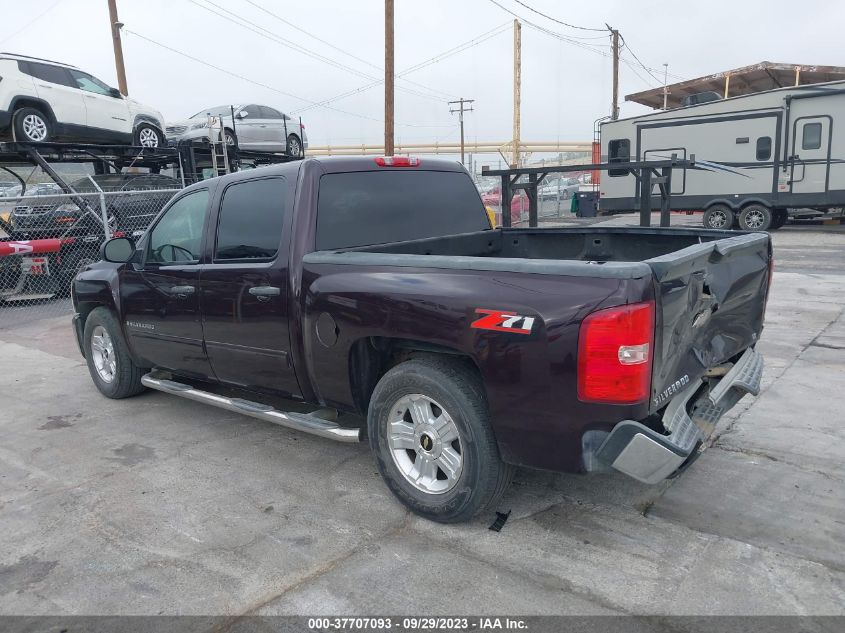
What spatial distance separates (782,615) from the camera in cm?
262

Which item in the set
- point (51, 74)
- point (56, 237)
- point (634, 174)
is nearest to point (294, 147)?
point (51, 74)

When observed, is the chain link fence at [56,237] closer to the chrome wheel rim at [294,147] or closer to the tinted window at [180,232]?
the chrome wheel rim at [294,147]

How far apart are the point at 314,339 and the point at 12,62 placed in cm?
1088

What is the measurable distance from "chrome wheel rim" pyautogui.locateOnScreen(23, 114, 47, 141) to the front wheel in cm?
251

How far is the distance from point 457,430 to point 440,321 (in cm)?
54

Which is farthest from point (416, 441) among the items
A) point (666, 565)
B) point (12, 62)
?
point (12, 62)

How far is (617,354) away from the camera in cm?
272

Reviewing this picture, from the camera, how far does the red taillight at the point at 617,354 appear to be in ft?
8.80

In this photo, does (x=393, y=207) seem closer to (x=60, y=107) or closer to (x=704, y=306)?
(x=704, y=306)

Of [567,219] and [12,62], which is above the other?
[12,62]

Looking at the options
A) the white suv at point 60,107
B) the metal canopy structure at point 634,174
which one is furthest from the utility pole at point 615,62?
the metal canopy structure at point 634,174

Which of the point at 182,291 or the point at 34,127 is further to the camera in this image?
the point at 34,127

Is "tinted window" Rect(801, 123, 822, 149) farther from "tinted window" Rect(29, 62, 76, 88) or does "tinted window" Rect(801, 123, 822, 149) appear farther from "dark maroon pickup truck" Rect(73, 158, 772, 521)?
"tinted window" Rect(29, 62, 76, 88)

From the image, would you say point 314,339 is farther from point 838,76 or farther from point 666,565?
point 838,76
